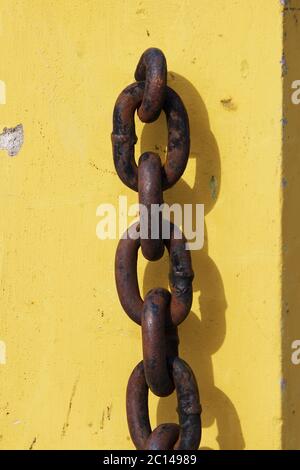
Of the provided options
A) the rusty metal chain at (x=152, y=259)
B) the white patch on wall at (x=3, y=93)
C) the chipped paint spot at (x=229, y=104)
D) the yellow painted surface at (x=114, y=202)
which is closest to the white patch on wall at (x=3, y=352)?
the yellow painted surface at (x=114, y=202)

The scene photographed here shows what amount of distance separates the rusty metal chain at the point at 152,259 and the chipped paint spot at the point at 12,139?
0.25m

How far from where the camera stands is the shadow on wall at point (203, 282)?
1.53 metres

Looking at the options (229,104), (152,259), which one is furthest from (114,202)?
(229,104)

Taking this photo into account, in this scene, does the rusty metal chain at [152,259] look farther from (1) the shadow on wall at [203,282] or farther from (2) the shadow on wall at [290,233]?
(2) the shadow on wall at [290,233]

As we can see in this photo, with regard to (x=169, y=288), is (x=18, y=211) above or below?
above

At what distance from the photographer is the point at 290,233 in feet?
4.93

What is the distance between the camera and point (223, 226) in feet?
4.99

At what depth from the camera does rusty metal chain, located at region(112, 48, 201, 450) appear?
142cm

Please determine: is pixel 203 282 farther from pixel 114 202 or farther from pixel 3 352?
pixel 3 352

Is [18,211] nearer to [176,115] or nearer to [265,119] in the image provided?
[176,115]

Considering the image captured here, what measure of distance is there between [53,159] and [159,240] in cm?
32

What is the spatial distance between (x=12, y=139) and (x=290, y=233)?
0.57 meters
